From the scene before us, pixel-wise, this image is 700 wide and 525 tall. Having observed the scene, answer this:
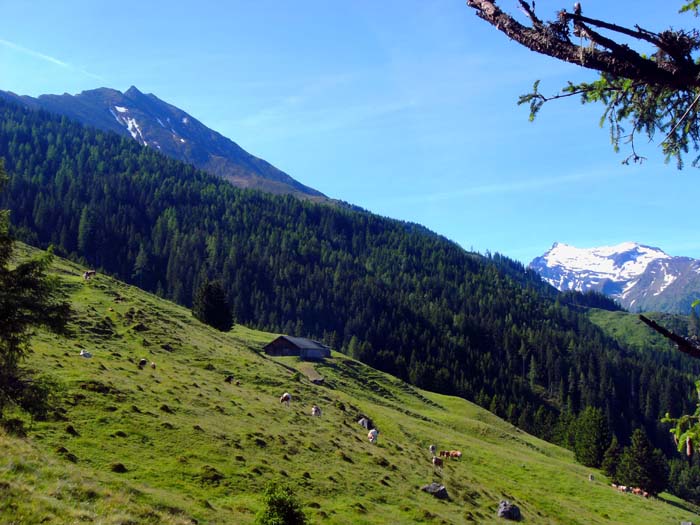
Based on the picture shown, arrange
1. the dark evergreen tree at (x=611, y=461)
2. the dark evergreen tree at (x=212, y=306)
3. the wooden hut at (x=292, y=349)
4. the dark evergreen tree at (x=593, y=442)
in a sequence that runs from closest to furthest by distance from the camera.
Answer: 1. the dark evergreen tree at (x=611, y=461)
2. the dark evergreen tree at (x=593, y=442)
3. the dark evergreen tree at (x=212, y=306)
4. the wooden hut at (x=292, y=349)

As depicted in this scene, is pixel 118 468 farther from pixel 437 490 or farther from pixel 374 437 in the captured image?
pixel 374 437

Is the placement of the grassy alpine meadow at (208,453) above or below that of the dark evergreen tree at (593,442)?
above

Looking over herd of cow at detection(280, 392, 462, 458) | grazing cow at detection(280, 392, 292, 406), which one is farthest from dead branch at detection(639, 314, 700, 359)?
grazing cow at detection(280, 392, 292, 406)

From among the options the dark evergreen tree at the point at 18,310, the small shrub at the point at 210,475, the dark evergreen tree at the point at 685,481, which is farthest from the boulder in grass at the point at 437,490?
the dark evergreen tree at the point at 685,481

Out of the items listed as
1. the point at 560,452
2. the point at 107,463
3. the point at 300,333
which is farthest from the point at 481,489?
the point at 300,333

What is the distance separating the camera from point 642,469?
8600 cm

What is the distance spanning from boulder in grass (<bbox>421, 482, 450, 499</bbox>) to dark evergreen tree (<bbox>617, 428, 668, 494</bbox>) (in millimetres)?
66359

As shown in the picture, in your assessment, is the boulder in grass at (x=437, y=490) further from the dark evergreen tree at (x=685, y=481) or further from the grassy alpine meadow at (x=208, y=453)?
the dark evergreen tree at (x=685, y=481)

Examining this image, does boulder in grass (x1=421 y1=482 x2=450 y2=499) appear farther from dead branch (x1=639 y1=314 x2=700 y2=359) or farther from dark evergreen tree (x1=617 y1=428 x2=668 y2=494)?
dark evergreen tree (x1=617 y1=428 x2=668 y2=494)

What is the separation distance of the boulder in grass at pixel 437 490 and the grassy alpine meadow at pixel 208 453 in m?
0.83

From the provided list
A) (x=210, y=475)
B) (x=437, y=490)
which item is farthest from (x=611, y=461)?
(x=210, y=475)

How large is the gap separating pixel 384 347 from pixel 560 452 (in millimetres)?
99037

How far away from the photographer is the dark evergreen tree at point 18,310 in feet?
59.8

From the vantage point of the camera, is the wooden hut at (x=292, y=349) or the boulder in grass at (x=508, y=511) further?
the wooden hut at (x=292, y=349)
